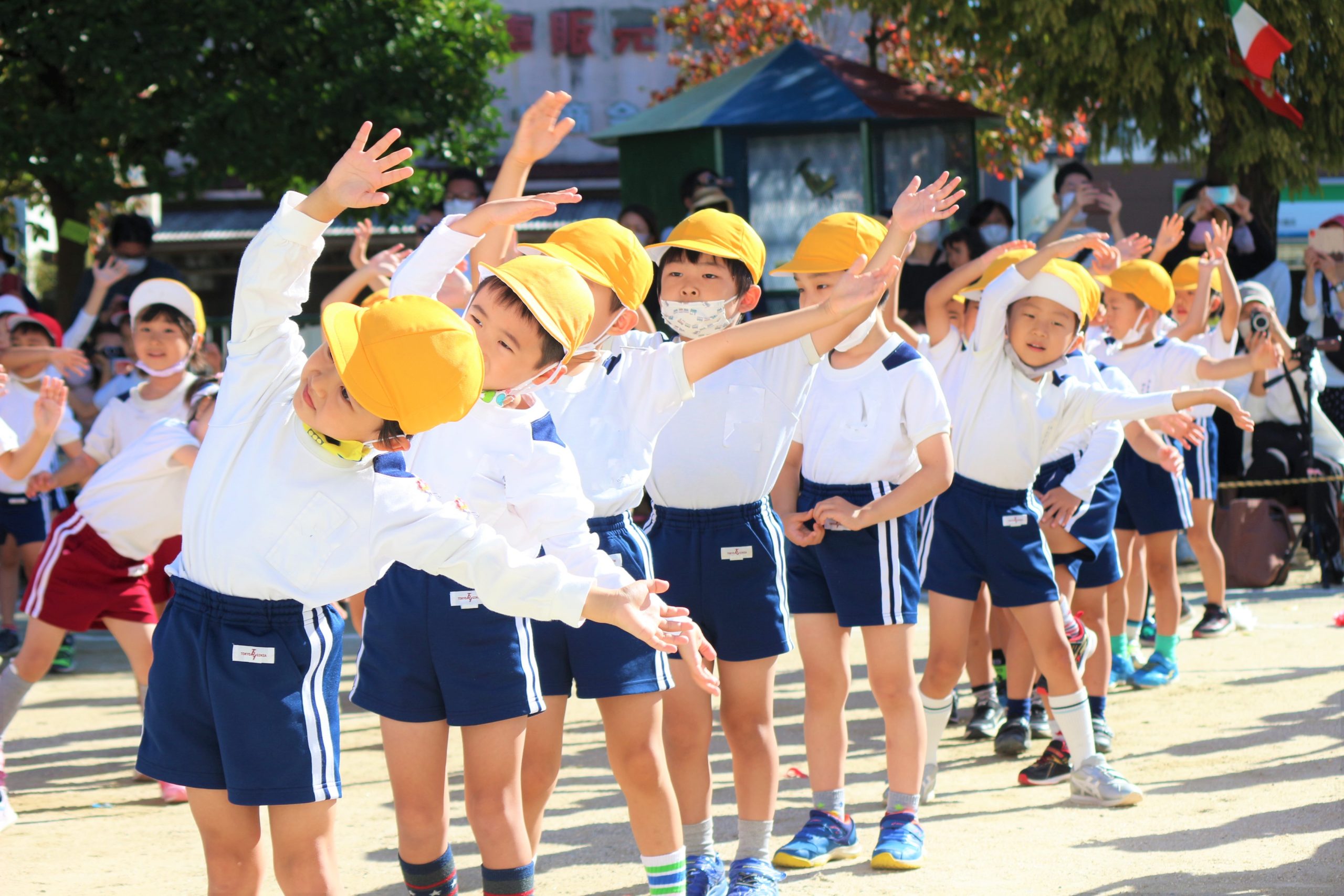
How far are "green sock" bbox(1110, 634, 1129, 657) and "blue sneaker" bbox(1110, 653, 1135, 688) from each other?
0.5 inches

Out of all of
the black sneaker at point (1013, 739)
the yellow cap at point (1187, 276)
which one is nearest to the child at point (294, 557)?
the black sneaker at point (1013, 739)

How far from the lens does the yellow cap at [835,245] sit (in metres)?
4.61

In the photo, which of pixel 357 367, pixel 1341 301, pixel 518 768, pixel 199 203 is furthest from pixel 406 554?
pixel 199 203

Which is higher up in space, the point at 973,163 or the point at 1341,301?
the point at 973,163

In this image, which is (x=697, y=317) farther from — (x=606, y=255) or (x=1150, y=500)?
(x=1150, y=500)

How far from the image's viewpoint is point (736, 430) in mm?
4266

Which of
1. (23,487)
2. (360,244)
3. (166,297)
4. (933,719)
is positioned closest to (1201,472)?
(933,719)

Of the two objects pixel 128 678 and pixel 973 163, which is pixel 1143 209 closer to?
pixel 973 163

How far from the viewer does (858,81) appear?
41.0 feet

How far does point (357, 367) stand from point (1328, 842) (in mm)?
3358

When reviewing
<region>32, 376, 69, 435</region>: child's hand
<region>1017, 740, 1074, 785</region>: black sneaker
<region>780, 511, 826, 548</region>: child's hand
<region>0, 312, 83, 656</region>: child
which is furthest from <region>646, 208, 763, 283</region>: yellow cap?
<region>0, 312, 83, 656</region>: child

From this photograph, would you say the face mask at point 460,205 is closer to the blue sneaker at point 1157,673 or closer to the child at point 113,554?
the child at point 113,554

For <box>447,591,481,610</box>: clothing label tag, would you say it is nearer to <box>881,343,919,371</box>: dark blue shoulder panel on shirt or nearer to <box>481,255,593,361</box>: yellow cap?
<box>481,255,593,361</box>: yellow cap

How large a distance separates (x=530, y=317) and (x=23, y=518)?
5.70 m
